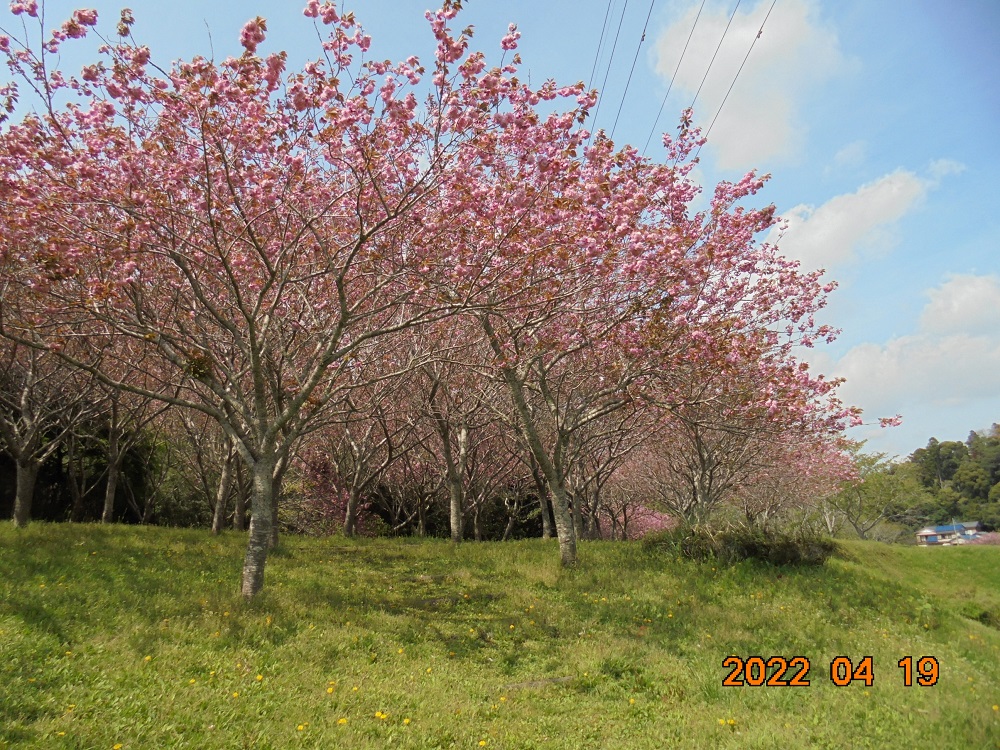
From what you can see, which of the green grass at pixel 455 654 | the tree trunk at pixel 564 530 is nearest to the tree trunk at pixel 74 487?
the green grass at pixel 455 654

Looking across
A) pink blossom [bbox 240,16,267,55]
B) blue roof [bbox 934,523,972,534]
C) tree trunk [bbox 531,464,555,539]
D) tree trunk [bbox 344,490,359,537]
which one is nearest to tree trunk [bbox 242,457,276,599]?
pink blossom [bbox 240,16,267,55]

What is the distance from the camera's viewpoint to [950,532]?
296ft

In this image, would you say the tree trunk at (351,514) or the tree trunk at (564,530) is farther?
the tree trunk at (351,514)

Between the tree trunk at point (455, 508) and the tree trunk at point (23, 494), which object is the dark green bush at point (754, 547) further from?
the tree trunk at point (23, 494)

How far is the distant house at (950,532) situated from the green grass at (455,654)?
8407 centimetres

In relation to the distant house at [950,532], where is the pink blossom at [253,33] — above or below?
above

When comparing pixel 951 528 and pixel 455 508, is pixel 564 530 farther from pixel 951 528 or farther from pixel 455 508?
pixel 951 528

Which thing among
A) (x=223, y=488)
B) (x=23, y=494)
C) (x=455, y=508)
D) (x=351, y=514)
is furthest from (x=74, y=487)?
(x=455, y=508)

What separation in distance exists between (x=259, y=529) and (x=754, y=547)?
33.9 feet

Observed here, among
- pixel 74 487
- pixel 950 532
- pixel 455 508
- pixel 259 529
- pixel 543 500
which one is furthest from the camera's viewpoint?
pixel 950 532

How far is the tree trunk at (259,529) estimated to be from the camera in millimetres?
9438

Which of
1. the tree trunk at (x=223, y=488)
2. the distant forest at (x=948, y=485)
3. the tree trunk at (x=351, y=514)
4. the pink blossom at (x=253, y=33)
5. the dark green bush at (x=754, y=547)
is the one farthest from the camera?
the distant forest at (x=948, y=485)

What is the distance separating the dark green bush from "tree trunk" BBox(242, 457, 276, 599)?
29.5ft

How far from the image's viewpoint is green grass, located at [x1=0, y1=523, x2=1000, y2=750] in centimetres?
567
